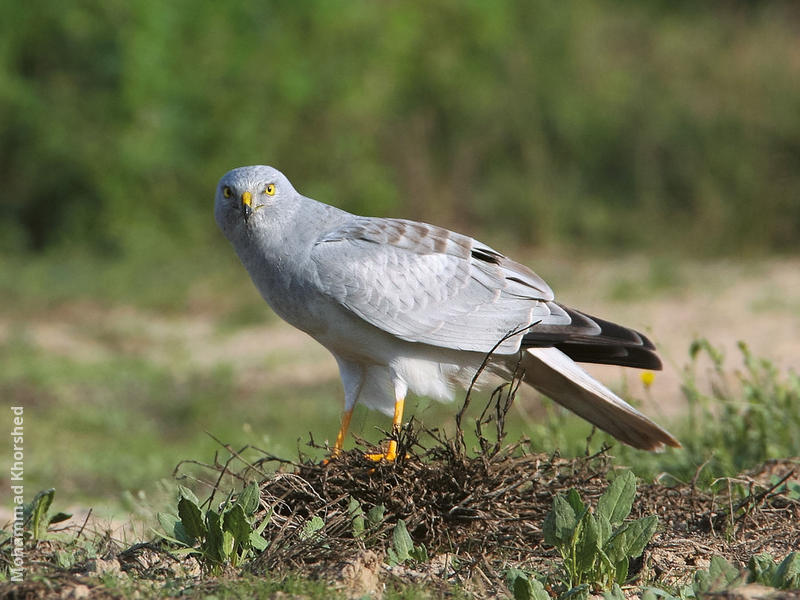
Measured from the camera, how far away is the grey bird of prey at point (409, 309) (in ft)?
12.7

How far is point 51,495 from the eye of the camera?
144 inches

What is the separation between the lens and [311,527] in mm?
3352

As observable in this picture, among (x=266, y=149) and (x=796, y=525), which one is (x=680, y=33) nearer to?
(x=266, y=149)

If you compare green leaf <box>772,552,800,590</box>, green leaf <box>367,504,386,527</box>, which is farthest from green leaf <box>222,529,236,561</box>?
green leaf <box>772,552,800,590</box>

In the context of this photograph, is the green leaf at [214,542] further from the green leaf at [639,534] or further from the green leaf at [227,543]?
the green leaf at [639,534]

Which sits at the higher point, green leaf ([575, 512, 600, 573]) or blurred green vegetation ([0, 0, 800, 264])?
blurred green vegetation ([0, 0, 800, 264])

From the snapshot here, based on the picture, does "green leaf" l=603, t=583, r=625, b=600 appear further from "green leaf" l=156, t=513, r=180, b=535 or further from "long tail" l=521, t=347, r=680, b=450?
"green leaf" l=156, t=513, r=180, b=535

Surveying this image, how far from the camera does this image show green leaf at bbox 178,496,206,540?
323 cm

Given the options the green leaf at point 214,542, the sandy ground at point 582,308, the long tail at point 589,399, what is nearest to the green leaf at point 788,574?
the long tail at point 589,399

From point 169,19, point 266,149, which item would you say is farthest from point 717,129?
point 169,19

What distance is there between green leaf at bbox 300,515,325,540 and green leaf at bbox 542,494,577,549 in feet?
2.27

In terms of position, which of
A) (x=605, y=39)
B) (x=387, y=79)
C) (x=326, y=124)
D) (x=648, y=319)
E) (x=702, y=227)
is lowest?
(x=648, y=319)

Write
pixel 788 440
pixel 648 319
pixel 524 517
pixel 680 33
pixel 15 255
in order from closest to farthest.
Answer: pixel 524 517 → pixel 788 440 → pixel 648 319 → pixel 15 255 → pixel 680 33

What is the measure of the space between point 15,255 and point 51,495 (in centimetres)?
908
